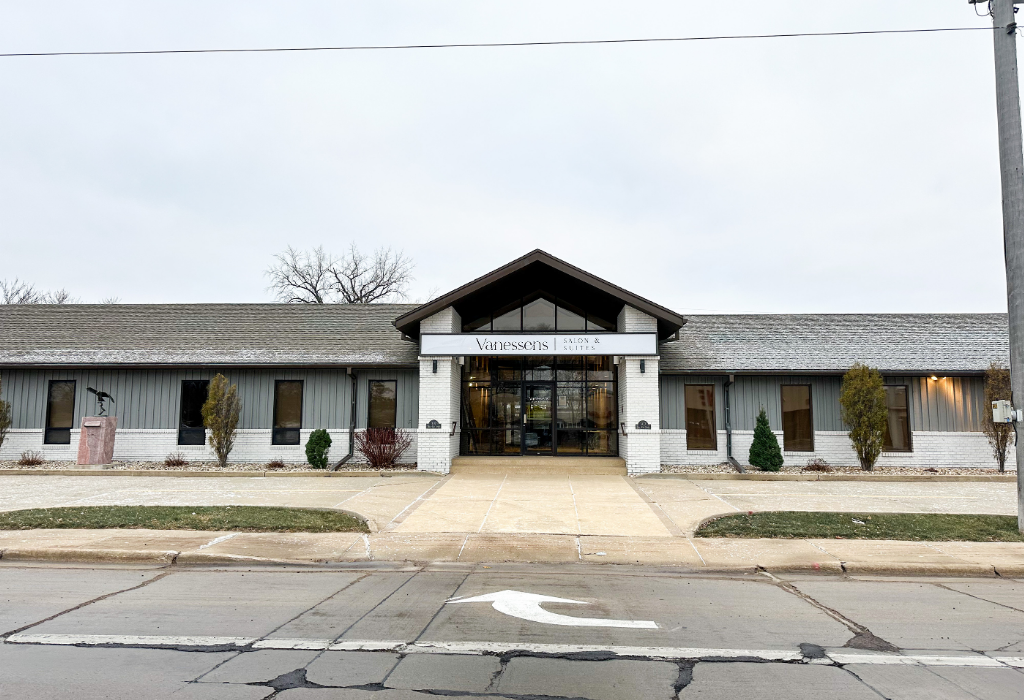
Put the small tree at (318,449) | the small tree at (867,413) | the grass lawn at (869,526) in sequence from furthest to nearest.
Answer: the small tree at (318,449) → the small tree at (867,413) → the grass lawn at (869,526)

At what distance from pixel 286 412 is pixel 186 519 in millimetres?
9195

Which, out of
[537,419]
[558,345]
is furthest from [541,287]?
[537,419]

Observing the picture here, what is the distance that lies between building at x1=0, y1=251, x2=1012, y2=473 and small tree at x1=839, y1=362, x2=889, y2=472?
4.03 feet

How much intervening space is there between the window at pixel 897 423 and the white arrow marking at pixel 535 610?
15943 millimetres

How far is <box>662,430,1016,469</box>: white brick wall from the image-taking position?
61.0ft

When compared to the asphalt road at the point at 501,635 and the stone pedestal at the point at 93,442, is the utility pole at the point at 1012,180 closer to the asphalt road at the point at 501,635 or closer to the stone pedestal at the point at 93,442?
the asphalt road at the point at 501,635

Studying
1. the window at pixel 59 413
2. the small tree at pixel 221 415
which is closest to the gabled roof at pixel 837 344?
the small tree at pixel 221 415

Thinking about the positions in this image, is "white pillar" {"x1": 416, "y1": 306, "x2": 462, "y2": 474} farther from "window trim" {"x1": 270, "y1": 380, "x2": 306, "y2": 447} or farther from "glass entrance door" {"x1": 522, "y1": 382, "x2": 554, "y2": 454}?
"window trim" {"x1": 270, "y1": 380, "x2": 306, "y2": 447}

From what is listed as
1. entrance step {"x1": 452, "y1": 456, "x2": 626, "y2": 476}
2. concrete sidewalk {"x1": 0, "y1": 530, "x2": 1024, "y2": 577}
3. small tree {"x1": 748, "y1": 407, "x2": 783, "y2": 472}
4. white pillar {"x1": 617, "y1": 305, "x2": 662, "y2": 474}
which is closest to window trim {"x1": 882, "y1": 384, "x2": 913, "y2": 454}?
small tree {"x1": 748, "y1": 407, "x2": 783, "y2": 472}

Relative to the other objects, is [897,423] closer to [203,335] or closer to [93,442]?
[203,335]

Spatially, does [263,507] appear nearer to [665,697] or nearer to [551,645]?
[551,645]

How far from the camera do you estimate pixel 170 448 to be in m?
19.3

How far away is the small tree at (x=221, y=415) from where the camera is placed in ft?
59.6

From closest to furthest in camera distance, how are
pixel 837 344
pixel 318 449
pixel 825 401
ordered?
pixel 318 449 < pixel 825 401 < pixel 837 344
